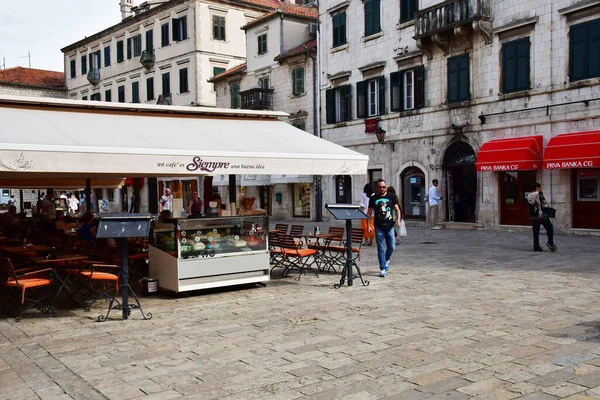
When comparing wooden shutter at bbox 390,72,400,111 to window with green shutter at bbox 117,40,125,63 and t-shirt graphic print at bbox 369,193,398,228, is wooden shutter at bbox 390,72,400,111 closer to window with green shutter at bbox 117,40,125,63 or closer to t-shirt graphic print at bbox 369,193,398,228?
t-shirt graphic print at bbox 369,193,398,228

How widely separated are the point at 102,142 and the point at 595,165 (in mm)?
13977

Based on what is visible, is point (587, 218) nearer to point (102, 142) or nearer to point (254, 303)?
point (254, 303)

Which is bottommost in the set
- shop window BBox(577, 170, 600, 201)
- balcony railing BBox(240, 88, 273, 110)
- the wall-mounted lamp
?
shop window BBox(577, 170, 600, 201)

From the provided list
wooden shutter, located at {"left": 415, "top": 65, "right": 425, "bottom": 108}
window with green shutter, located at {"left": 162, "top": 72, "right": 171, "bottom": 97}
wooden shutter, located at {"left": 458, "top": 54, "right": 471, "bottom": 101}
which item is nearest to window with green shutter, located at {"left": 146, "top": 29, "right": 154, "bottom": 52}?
window with green shutter, located at {"left": 162, "top": 72, "right": 171, "bottom": 97}

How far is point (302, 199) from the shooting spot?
99.8ft

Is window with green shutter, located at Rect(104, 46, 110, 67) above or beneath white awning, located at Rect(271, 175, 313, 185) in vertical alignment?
above

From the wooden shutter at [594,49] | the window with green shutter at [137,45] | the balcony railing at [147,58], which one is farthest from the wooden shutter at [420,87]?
the window with green shutter at [137,45]

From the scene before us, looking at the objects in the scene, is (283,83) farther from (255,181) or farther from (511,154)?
(511,154)

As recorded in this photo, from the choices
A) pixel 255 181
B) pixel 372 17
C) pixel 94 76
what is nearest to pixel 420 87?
pixel 372 17

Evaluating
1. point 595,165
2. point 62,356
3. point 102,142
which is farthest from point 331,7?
point 62,356

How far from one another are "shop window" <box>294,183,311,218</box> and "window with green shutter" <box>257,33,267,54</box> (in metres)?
7.79

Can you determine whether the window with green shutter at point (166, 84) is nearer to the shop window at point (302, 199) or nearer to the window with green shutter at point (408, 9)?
the shop window at point (302, 199)

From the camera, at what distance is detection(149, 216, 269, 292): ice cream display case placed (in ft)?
29.0

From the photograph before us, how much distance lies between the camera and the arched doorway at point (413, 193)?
933 inches
